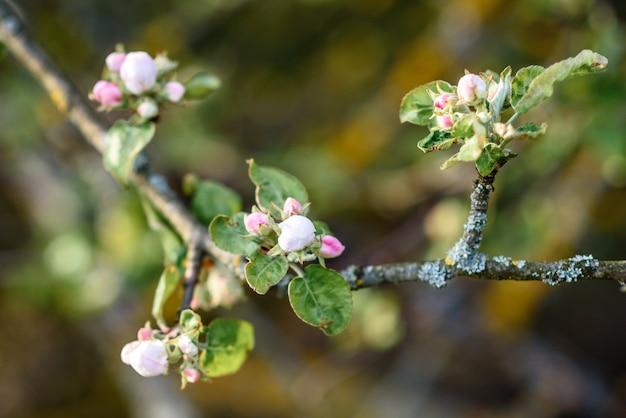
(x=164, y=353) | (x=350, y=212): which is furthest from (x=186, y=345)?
(x=350, y=212)

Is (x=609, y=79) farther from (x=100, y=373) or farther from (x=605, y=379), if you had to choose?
(x=100, y=373)

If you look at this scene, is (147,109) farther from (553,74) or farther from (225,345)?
(553,74)

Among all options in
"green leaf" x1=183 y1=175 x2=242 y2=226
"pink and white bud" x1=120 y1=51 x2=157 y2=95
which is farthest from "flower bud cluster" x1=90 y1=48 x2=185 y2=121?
"green leaf" x1=183 y1=175 x2=242 y2=226

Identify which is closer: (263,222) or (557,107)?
Answer: (263,222)

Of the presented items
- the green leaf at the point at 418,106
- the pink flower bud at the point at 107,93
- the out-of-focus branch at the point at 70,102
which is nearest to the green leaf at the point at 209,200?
the out-of-focus branch at the point at 70,102

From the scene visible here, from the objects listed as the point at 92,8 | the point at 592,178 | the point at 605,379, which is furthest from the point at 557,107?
the point at 92,8

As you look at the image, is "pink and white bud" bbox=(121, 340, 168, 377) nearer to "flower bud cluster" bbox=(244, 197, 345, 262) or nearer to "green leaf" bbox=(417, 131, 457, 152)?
"flower bud cluster" bbox=(244, 197, 345, 262)
